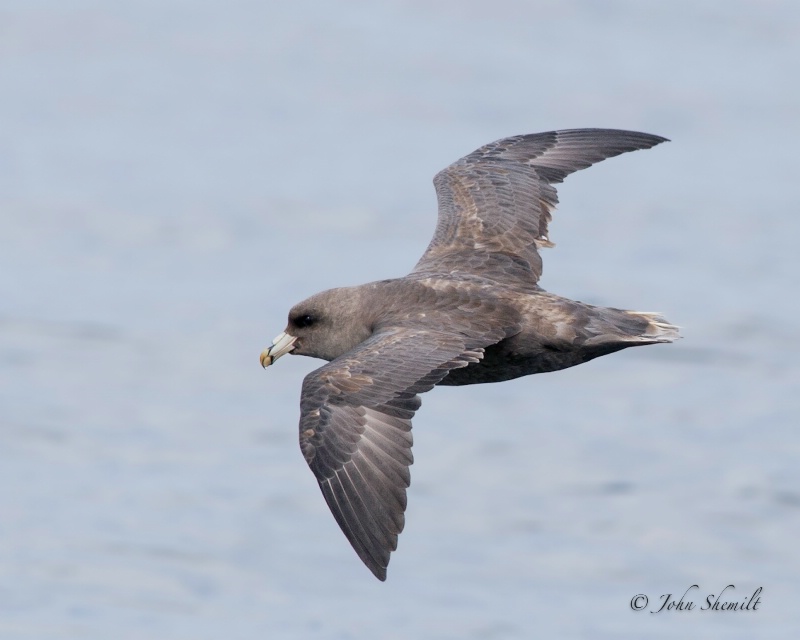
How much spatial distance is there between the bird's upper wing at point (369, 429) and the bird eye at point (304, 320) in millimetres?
1134

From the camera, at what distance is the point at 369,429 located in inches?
482

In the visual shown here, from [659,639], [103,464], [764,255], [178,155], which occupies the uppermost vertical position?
[178,155]

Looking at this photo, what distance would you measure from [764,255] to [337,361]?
15729 millimetres

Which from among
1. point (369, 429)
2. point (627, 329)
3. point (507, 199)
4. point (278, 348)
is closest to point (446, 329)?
point (369, 429)

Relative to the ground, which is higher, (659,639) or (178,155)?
(178,155)

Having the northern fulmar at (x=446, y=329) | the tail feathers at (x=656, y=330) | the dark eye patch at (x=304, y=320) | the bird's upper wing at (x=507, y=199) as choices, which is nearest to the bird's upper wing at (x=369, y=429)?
the northern fulmar at (x=446, y=329)

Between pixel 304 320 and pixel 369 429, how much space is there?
1.77 m

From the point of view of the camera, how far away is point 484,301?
13.3 meters

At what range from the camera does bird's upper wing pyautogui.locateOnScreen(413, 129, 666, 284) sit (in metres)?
14.4

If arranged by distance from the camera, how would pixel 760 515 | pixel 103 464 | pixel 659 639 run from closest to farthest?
1. pixel 659 639
2. pixel 760 515
3. pixel 103 464

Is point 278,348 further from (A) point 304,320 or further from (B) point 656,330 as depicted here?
(B) point 656,330

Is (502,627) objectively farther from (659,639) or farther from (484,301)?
(484,301)

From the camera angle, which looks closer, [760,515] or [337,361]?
[337,361]

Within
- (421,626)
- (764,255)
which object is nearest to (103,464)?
(421,626)
